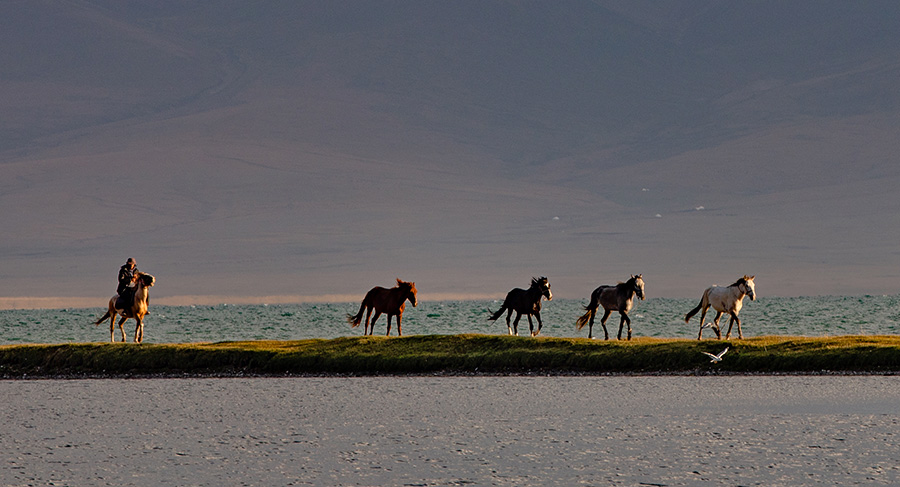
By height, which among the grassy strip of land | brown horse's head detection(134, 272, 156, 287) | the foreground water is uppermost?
brown horse's head detection(134, 272, 156, 287)

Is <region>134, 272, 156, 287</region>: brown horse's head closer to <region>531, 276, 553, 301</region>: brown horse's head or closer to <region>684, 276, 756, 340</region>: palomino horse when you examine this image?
<region>531, 276, 553, 301</region>: brown horse's head

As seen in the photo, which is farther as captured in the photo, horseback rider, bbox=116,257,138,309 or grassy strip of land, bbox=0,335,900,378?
horseback rider, bbox=116,257,138,309

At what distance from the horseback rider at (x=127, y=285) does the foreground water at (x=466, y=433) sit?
876cm

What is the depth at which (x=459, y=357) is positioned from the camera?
4028cm

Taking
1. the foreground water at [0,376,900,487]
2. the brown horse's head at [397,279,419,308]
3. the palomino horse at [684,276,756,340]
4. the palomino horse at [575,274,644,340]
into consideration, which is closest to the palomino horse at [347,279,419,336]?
the brown horse's head at [397,279,419,308]

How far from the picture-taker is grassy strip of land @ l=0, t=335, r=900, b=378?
3775cm

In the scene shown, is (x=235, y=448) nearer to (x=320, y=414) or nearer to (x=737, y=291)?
(x=320, y=414)

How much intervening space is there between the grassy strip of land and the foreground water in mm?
2882

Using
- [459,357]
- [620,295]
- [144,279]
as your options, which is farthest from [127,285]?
[620,295]

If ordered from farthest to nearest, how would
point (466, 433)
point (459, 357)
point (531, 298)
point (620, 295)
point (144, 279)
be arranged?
point (531, 298) < point (144, 279) < point (620, 295) < point (459, 357) < point (466, 433)

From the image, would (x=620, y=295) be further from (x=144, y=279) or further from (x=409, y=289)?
(x=144, y=279)

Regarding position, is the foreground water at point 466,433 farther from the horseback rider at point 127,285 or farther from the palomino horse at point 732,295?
the horseback rider at point 127,285

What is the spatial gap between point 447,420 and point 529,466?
6582 mm

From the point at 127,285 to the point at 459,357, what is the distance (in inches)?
568
